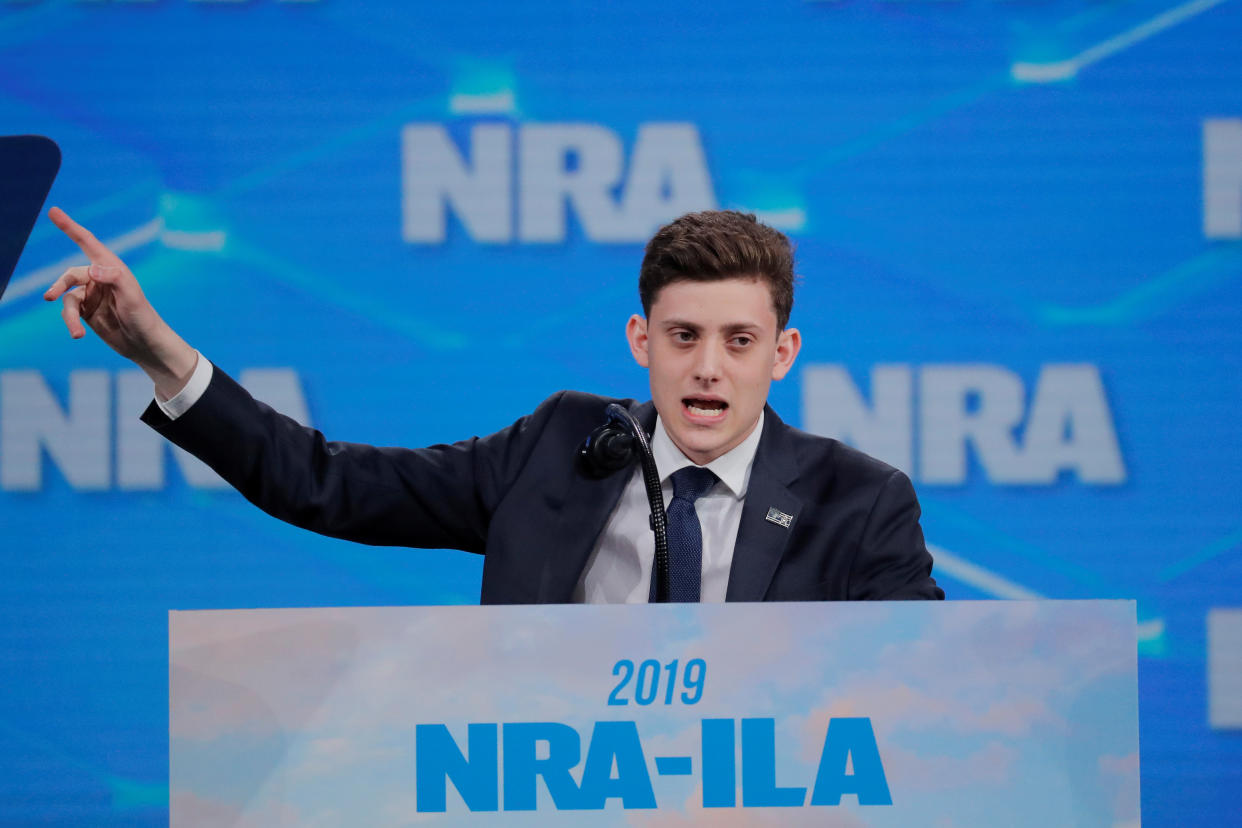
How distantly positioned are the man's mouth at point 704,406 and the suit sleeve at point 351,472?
0.31 meters

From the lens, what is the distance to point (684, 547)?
5.62 ft

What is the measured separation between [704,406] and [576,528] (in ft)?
0.82

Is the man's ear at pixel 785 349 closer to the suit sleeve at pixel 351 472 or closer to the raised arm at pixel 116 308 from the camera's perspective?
the suit sleeve at pixel 351 472

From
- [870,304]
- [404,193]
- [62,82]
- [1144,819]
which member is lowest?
[1144,819]

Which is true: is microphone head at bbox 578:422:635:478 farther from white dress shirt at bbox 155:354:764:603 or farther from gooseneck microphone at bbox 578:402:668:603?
white dress shirt at bbox 155:354:764:603

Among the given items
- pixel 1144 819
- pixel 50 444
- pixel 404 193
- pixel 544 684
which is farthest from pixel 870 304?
pixel 544 684

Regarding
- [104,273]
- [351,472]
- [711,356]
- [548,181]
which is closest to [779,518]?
[711,356]

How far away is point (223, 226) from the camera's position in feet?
10.1

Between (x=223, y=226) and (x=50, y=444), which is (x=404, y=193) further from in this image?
(x=50, y=444)

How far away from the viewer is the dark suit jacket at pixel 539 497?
1.69m

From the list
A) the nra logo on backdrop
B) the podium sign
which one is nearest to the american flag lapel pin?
the podium sign

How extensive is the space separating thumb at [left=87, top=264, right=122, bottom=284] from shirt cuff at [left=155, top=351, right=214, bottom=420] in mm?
161

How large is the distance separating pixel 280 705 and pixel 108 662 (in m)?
2.28

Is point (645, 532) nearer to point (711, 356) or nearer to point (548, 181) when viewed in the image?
point (711, 356)
